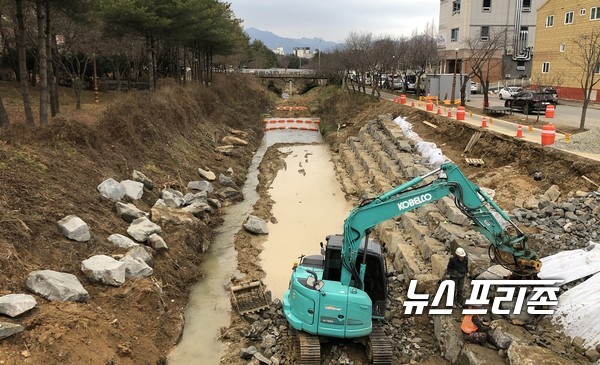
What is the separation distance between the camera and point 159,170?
20.4 meters

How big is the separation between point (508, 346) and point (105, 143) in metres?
16.0

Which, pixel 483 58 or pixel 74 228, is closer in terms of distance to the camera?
pixel 74 228

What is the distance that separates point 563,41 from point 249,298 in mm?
43135

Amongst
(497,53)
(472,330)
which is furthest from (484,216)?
(497,53)

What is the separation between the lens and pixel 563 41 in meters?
42.7

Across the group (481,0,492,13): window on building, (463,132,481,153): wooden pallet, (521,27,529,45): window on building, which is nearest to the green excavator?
(463,132,481,153): wooden pallet

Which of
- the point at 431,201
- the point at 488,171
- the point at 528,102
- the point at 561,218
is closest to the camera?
the point at 431,201

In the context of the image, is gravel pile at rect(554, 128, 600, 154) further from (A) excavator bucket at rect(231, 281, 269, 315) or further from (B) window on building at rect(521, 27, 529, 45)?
(B) window on building at rect(521, 27, 529, 45)

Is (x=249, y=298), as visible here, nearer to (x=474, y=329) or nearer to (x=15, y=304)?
(x=15, y=304)

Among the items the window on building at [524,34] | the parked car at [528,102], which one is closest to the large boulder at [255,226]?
the parked car at [528,102]

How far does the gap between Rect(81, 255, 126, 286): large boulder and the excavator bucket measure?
104 inches

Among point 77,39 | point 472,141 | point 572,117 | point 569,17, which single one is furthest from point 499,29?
point 77,39

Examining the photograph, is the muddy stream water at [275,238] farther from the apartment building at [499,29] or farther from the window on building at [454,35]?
the window on building at [454,35]

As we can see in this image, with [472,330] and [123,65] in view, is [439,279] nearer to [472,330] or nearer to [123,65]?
[472,330]
